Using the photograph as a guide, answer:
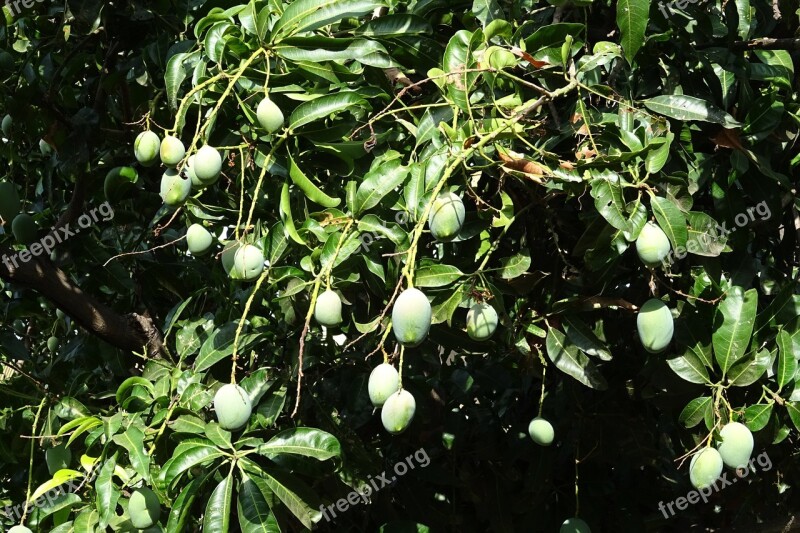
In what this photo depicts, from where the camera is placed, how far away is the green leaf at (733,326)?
1501mm

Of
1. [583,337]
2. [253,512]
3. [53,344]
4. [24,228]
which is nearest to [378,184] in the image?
[583,337]

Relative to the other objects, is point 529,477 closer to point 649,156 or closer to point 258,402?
point 258,402

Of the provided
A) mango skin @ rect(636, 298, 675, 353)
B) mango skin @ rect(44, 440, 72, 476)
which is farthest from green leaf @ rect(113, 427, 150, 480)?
mango skin @ rect(636, 298, 675, 353)

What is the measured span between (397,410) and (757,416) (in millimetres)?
595

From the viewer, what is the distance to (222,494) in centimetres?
151

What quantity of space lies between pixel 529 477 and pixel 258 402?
23.6 inches

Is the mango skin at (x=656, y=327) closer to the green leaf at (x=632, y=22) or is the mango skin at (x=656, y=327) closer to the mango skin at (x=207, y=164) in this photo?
the green leaf at (x=632, y=22)

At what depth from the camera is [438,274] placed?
143 centimetres

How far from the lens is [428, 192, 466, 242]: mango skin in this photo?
1.21 metres

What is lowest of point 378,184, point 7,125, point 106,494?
point 106,494

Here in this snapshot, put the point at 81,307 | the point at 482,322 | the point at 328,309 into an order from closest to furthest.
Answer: the point at 328,309, the point at 482,322, the point at 81,307

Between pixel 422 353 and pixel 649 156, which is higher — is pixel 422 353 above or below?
below

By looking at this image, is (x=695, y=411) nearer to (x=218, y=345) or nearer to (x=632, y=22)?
(x=632, y=22)

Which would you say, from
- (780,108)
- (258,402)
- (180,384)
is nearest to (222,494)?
(258,402)
